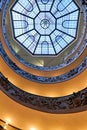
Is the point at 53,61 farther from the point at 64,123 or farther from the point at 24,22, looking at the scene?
the point at 64,123

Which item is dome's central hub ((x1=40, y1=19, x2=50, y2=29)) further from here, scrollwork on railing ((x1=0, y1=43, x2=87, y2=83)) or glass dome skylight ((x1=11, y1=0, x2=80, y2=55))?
scrollwork on railing ((x1=0, y1=43, x2=87, y2=83))

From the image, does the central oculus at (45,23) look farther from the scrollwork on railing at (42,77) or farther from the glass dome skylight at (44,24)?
the scrollwork on railing at (42,77)

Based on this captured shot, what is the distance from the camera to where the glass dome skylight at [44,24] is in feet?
54.9

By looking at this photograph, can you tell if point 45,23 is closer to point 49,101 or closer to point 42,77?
point 42,77

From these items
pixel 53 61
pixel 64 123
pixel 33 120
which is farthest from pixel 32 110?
pixel 53 61

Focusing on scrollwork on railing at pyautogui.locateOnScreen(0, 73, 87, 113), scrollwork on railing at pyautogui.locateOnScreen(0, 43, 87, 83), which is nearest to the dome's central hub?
scrollwork on railing at pyautogui.locateOnScreen(0, 43, 87, 83)

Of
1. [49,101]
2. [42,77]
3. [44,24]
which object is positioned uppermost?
[44,24]

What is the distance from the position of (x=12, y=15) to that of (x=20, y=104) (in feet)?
25.0

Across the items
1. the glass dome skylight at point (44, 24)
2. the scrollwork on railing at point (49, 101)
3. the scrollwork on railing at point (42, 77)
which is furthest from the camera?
the glass dome skylight at point (44, 24)

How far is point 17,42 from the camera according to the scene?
1794cm

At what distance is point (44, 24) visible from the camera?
17.5m

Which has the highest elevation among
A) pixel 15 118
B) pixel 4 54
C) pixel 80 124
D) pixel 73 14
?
pixel 73 14

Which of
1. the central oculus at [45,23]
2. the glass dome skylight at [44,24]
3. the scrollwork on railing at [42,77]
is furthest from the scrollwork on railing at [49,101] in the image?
the central oculus at [45,23]

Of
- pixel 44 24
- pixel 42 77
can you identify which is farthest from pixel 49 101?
pixel 44 24
